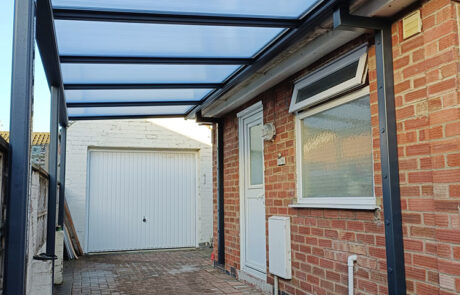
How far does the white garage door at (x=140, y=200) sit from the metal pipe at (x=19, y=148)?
7689mm

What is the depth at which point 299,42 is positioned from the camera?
12.3 feet

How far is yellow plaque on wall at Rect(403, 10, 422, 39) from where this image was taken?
9.43 feet

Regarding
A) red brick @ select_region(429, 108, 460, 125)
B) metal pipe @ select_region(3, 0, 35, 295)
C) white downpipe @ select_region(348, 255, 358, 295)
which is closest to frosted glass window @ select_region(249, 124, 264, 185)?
white downpipe @ select_region(348, 255, 358, 295)

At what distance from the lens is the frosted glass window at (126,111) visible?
22.6ft

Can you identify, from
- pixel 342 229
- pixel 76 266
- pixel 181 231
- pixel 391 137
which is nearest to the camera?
pixel 391 137

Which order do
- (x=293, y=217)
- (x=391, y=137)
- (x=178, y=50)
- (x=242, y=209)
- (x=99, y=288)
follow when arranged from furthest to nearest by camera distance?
(x=242, y=209), (x=99, y=288), (x=293, y=217), (x=178, y=50), (x=391, y=137)

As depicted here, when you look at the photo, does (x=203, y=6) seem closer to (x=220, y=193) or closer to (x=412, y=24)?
(x=412, y=24)

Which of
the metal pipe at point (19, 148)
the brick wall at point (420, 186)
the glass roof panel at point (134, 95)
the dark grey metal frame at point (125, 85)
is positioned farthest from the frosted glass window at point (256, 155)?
the metal pipe at point (19, 148)

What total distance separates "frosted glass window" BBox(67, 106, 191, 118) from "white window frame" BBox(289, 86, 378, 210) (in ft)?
9.54

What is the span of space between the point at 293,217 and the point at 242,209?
5.49 ft

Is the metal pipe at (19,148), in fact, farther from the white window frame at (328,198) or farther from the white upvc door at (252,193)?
the white upvc door at (252,193)

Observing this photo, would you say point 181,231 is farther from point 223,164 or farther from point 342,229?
point 342,229

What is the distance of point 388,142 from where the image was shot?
10.1 ft

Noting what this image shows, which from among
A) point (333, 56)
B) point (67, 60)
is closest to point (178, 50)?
point (67, 60)
